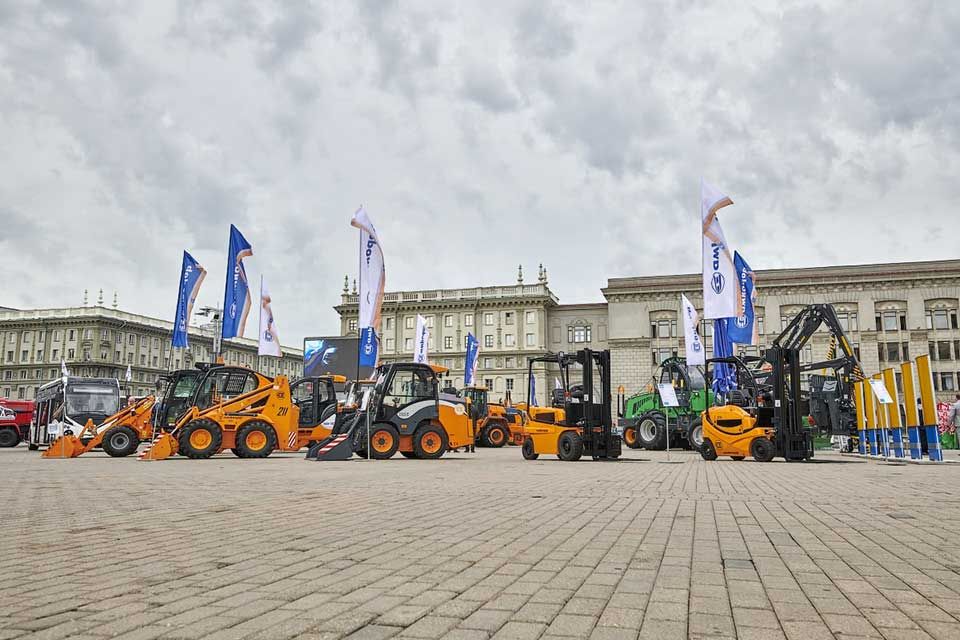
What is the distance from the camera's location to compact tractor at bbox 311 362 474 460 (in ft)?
65.4

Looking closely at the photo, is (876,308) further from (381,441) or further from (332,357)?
(381,441)

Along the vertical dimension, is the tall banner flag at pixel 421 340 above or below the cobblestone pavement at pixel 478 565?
above

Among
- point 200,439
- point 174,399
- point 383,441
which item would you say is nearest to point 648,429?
point 383,441

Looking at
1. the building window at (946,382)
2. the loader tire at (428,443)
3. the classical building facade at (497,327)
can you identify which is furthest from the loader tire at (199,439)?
the building window at (946,382)

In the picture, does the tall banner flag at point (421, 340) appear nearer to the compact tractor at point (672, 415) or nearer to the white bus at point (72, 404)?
the compact tractor at point (672, 415)

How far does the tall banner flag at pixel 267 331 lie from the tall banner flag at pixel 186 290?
9.55ft

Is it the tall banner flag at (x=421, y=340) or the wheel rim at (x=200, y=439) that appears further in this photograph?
the tall banner flag at (x=421, y=340)

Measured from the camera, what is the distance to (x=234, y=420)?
2134cm

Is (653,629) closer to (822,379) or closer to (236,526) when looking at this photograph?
(236,526)

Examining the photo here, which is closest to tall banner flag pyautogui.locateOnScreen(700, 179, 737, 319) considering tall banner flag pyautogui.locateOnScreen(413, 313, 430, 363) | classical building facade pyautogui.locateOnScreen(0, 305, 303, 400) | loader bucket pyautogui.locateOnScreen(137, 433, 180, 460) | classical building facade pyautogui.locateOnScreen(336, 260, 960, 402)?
loader bucket pyautogui.locateOnScreen(137, 433, 180, 460)

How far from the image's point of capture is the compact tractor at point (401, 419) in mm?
19922

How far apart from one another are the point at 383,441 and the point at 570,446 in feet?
16.2

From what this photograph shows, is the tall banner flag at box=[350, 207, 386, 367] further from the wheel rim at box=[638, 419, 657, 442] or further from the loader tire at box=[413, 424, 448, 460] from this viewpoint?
the wheel rim at box=[638, 419, 657, 442]

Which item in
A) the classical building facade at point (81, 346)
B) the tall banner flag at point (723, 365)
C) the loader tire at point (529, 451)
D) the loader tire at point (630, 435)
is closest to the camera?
the loader tire at point (529, 451)
